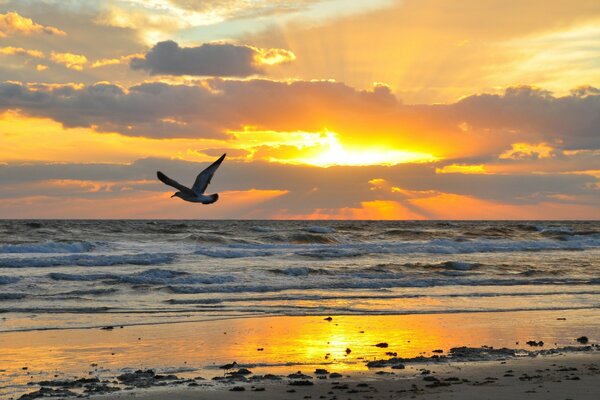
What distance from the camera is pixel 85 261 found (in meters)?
33.3

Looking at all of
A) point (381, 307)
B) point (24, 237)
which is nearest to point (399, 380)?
point (381, 307)

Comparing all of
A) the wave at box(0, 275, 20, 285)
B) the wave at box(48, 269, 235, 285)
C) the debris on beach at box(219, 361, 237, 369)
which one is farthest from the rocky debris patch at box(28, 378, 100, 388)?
the wave at box(48, 269, 235, 285)

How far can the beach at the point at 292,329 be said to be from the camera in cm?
1140

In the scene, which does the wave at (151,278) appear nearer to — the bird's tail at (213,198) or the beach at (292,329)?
the beach at (292,329)

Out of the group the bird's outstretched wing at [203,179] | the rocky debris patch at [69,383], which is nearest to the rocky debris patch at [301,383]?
the rocky debris patch at [69,383]

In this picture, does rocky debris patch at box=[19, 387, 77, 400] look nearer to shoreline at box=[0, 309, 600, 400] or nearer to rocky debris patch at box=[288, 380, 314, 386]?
shoreline at box=[0, 309, 600, 400]

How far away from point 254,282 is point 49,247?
821 inches

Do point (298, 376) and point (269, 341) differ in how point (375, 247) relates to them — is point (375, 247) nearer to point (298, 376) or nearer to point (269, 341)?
point (269, 341)

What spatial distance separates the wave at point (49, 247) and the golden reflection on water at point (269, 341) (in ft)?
88.1

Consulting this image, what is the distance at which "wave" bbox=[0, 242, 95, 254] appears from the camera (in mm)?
40844

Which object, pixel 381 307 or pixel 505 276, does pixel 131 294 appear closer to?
pixel 381 307

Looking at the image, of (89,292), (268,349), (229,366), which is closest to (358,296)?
(89,292)

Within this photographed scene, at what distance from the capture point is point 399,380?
1161 centimetres

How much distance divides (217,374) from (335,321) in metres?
5.90
